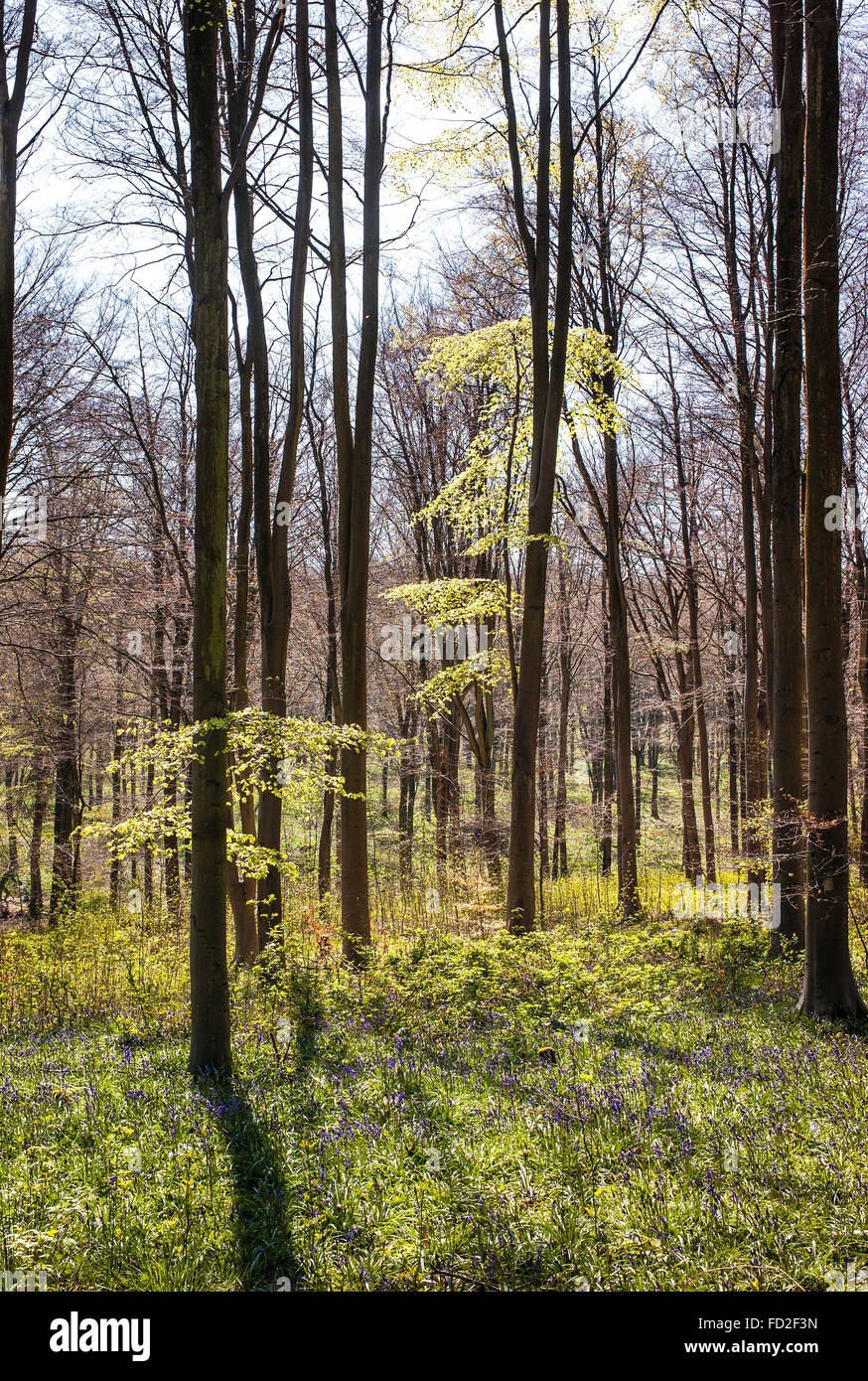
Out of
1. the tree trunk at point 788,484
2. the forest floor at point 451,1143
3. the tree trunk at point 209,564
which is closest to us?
the forest floor at point 451,1143

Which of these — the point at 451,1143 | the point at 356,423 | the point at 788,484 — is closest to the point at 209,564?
the point at 451,1143

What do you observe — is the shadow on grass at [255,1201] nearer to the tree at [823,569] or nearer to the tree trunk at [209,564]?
the tree trunk at [209,564]

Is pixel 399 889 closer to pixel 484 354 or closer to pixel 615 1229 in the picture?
pixel 484 354

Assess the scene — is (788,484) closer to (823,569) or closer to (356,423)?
(823,569)

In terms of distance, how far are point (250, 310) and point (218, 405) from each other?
5442 millimetres

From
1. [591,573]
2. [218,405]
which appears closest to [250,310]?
[218,405]

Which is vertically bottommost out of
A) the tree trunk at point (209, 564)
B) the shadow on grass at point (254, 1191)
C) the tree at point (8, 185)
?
the shadow on grass at point (254, 1191)

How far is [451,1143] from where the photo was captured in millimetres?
3834

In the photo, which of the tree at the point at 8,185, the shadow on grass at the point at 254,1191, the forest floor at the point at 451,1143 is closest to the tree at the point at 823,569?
the forest floor at the point at 451,1143

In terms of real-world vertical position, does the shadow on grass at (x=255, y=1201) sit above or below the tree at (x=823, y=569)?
below

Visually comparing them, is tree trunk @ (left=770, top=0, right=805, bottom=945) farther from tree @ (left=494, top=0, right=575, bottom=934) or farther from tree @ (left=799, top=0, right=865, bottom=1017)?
tree @ (left=494, top=0, right=575, bottom=934)

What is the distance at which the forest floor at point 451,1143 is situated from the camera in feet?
9.69

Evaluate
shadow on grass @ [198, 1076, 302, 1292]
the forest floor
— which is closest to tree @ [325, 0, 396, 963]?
the forest floor

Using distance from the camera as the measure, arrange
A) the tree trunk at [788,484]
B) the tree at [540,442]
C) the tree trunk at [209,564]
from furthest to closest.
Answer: the tree at [540,442] < the tree trunk at [788,484] < the tree trunk at [209,564]
